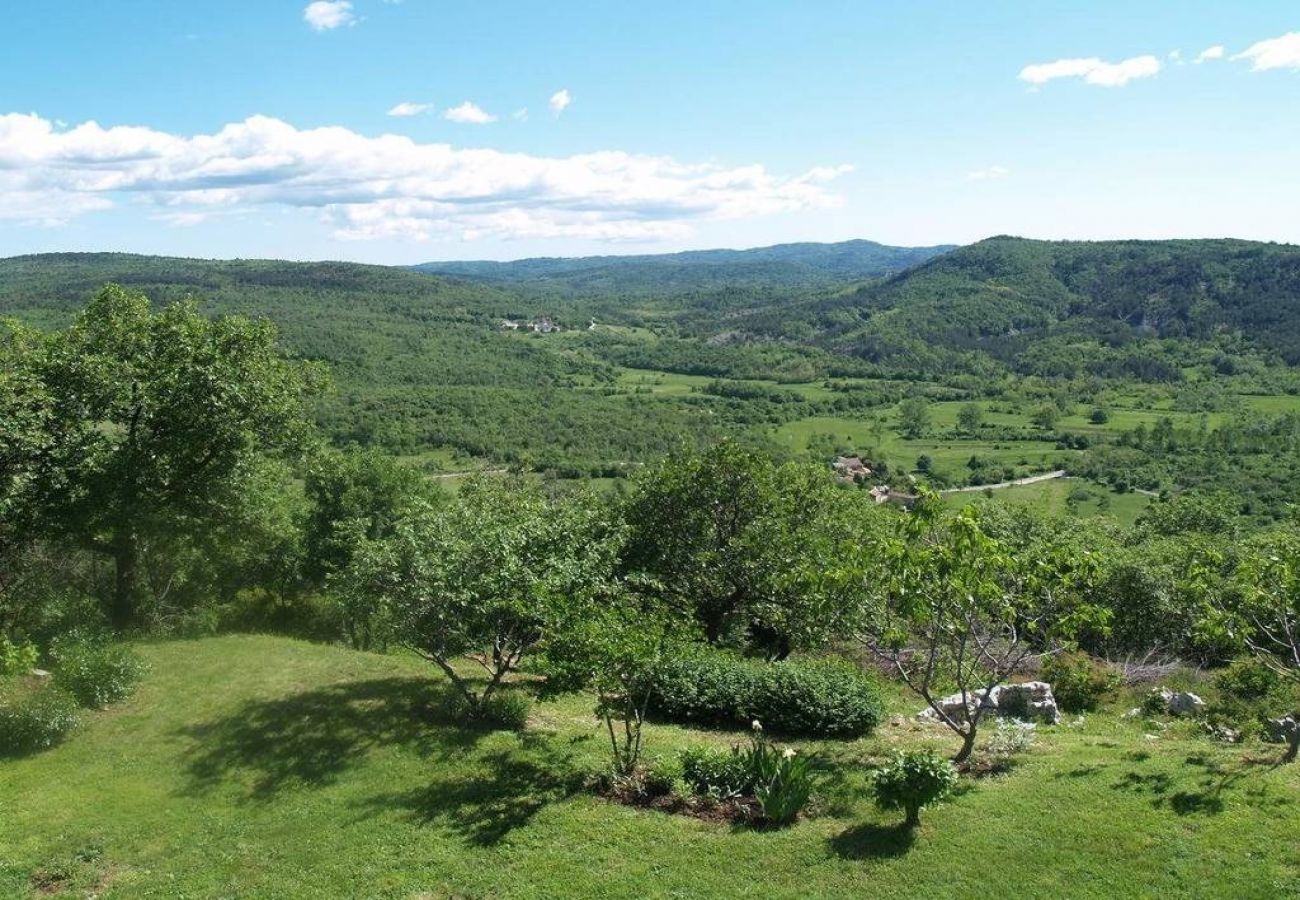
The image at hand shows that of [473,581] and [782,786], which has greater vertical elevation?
[473,581]

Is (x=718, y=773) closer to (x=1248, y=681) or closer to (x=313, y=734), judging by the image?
(x=313, y=734)

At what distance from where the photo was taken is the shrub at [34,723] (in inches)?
669

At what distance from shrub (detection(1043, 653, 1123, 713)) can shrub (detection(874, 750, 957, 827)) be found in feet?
34.6

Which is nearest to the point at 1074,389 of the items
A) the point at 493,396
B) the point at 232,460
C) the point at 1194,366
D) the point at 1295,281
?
the point at 1194,366

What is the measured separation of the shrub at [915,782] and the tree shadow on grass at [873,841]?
27 centimetres

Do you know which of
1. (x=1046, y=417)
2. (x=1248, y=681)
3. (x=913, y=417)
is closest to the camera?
(x=1248, y=681)

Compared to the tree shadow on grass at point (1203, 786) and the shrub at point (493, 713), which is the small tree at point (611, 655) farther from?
the tree shadow on grass at point (1203, 786)

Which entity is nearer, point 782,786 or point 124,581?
point 782,786

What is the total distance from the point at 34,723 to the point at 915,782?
17452 millimetres

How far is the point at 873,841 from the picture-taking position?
1261 centimetres

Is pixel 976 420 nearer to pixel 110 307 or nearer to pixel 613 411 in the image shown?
pixel 613 411

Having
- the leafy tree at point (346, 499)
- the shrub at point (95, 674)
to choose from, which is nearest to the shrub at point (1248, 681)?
the leafy tree at point (346, 499)

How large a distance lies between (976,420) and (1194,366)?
67.4 meters

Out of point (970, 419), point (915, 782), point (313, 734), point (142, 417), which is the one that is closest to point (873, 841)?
point (915, 782)
